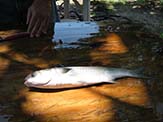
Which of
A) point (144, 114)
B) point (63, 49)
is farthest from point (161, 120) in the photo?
point (63, 49)

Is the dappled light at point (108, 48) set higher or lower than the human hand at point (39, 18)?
lower

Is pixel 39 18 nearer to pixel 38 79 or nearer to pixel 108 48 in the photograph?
pixel 108 48

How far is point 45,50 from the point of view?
80.6 inches

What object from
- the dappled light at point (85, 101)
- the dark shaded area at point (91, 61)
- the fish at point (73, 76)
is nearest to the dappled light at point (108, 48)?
the dark shaded area at point (91, 61)

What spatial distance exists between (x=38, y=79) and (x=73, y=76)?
0.41 ft

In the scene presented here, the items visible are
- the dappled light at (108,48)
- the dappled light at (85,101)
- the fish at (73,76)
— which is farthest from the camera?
the dappled light at (108,48)

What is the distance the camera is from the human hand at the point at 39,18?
2312mm

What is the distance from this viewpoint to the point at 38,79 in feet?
5.08

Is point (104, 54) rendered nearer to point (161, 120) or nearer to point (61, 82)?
point (61, 82)

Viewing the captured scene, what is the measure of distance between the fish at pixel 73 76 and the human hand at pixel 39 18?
0.72 meters

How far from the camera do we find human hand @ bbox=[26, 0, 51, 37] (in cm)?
231

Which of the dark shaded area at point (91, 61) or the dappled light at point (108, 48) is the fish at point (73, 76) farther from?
the dappled light at point (108, 48)

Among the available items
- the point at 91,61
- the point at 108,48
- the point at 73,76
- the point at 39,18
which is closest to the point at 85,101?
the point at 73,76

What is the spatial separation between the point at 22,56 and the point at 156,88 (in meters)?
0.70
